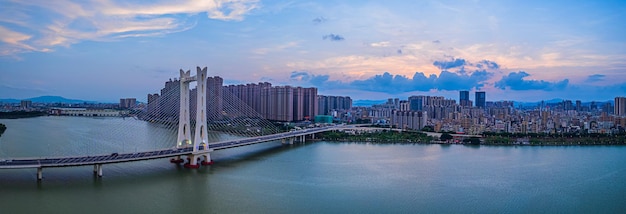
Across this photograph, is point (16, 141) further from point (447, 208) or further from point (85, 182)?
point (447, 208)

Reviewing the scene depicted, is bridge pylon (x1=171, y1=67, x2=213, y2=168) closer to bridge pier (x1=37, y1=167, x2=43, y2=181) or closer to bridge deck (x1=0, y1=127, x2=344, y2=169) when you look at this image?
bridge deck (x1=0, y1=127, x2=344, y2=169)

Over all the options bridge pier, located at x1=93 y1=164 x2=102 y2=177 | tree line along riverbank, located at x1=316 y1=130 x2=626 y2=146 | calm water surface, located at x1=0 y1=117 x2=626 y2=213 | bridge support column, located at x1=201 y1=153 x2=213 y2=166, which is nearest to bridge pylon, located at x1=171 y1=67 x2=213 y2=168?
bridge support column, located at x1=201 y1=153 x2=213 y2=166

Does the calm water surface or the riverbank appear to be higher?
the riverbank

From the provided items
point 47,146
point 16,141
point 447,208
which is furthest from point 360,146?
point 16,141

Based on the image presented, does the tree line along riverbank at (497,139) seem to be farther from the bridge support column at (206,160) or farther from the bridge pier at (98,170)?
the bridge pier at (98,170)

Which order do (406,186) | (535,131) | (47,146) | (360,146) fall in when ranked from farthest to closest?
1. (535,131)
2. (360,146)
3. (47,146)
4. (406,186)

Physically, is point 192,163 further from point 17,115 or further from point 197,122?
point 17,115

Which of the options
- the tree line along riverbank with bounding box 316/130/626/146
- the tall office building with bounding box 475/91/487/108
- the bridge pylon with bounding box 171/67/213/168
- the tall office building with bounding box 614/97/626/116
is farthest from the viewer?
the tall office building with bounding box 475/91/487/108

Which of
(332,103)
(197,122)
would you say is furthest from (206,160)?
(332,103)
